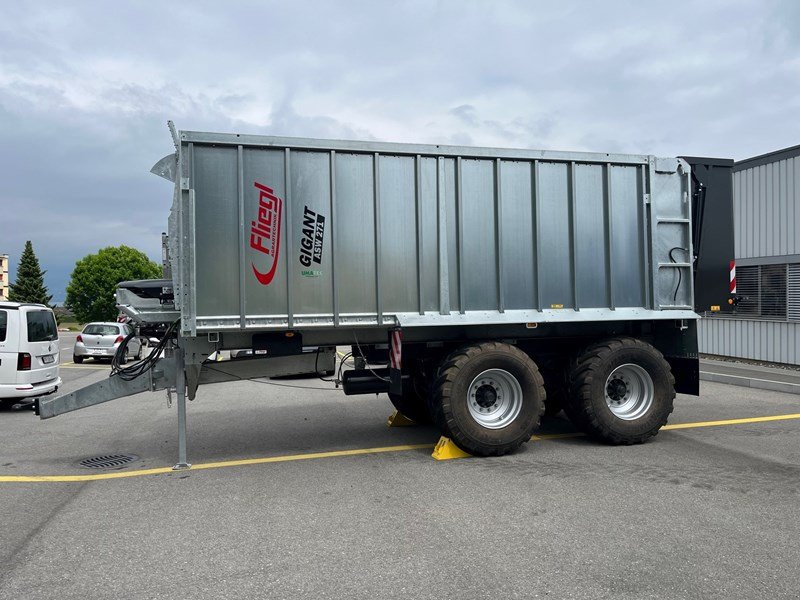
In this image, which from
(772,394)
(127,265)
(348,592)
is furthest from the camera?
(127,265)

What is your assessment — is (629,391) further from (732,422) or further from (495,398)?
(732,422)

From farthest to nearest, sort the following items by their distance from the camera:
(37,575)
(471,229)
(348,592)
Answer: (471,229), (37,575), (348,592)

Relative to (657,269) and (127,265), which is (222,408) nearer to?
(657,269)

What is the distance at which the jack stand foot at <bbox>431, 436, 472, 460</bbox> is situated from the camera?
6726mm

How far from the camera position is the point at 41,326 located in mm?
10656

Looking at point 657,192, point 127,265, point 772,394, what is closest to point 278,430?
point 657,192

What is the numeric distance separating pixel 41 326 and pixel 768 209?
643 inches

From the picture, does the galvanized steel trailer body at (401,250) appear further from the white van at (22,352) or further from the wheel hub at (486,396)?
the white van at (22,352)

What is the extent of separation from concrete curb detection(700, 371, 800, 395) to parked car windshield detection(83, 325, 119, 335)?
18.7 metres

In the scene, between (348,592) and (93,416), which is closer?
(348,592)

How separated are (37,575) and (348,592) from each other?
6.63ft

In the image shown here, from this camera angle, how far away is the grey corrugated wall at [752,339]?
14461mm

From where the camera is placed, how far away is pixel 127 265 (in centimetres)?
7738

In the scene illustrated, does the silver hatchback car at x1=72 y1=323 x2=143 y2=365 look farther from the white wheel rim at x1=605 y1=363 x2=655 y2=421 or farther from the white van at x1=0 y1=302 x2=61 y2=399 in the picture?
the white wheel rim at x1=605 y1=363 x2=655 y2=421
